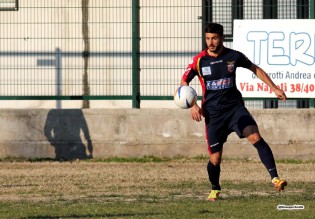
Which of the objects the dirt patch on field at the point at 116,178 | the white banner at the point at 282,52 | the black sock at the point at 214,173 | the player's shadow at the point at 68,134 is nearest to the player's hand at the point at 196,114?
the black sock at the point at 214,173

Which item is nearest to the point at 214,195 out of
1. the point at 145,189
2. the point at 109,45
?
the point at 145,189

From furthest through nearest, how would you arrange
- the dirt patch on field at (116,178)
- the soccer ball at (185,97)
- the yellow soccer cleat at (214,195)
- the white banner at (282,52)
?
the white banner at (282,52) < the dirt patch on field at (116,178) < the yellow soccer cleat at (214,195) < the soccer ball at (185,97)

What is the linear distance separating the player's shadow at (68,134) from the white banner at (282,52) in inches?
117

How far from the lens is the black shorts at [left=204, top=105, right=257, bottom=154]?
1297cm

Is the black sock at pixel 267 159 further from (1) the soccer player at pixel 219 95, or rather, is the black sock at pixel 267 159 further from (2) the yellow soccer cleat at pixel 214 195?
(2) the yellow soccer cleat at pixel 214 195

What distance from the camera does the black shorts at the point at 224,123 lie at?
1297 centimetres

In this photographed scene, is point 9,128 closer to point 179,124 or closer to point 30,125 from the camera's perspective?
point 30,125

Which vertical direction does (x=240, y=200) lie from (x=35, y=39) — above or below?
below

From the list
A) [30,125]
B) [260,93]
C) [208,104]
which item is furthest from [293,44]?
[208,104]

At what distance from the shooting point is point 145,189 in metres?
14.8

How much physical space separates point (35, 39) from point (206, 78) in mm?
7790

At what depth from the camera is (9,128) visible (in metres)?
19.8

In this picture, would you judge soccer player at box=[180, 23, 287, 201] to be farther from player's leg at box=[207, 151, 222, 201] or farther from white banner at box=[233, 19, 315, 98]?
white banner at box=[233, 19, 315, 98]

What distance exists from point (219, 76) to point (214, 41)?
1.44 feet
